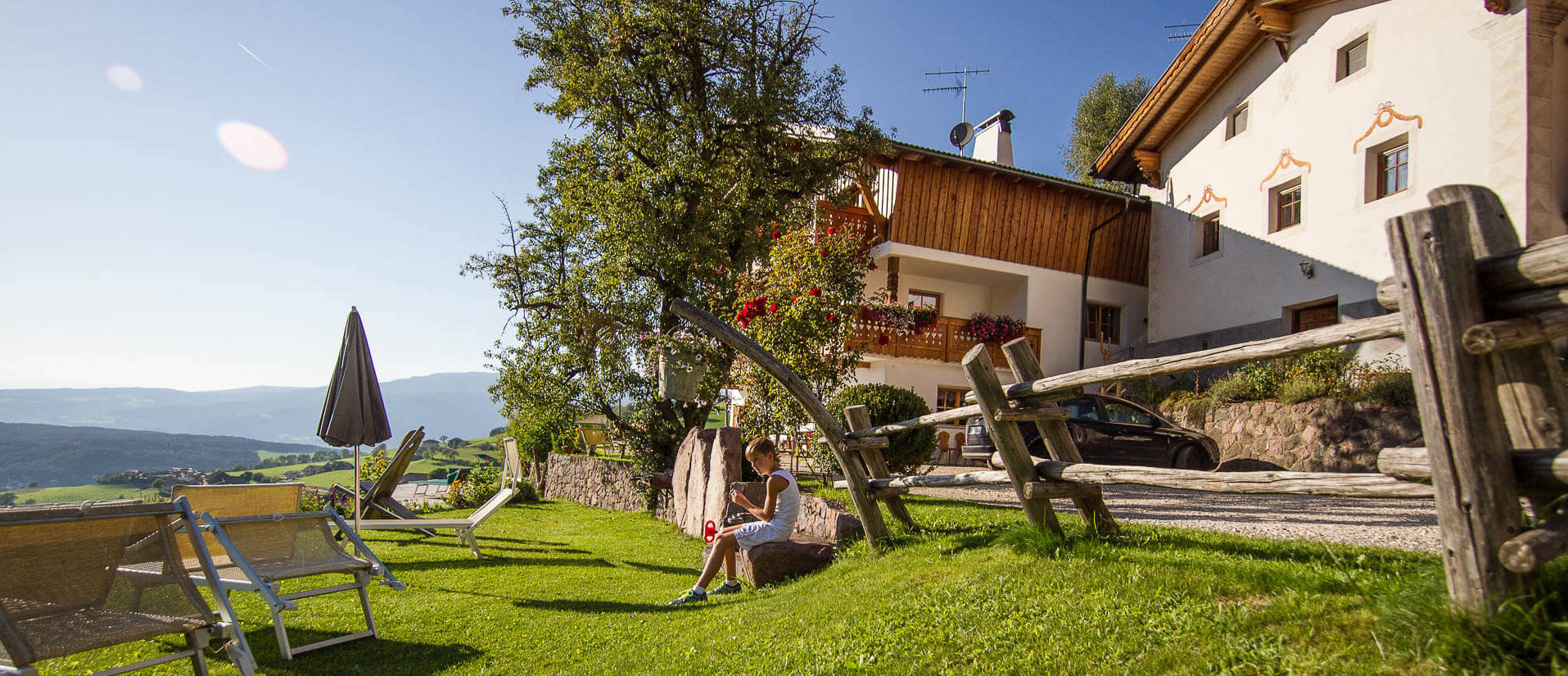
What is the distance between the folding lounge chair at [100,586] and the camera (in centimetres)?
357

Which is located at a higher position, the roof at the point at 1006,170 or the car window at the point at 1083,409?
the roof at the point at 1006,170

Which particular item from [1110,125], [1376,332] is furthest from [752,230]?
[1110,125]

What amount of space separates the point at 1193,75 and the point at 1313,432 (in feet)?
30.5

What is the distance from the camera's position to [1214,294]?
18.2m

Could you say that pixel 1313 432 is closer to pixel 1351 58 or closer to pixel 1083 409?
pixel 1083 409

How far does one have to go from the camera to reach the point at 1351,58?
15.2 meters

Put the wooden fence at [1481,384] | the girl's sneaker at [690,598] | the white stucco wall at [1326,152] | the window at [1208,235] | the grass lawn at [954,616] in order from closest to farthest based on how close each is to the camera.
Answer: the wooden fence at [1481,384], the grass lawn at [954,616], the girl's sneaker at [690,598], the white stucco wall at [1326,152], the window at [1208,235]

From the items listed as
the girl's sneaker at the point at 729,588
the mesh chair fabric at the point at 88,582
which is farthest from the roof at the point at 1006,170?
the mesh chair fabric at the point at 88,582

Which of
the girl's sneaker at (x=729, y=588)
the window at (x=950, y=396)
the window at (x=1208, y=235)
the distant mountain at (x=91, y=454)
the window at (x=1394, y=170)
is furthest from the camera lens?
the distant mountain at (x=91, y=454)

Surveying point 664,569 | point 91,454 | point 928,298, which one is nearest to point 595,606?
point 664,569

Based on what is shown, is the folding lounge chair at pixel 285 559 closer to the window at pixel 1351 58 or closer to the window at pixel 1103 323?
the window at pixel 1351 58

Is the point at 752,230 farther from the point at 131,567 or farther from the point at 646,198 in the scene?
the point at 131,567

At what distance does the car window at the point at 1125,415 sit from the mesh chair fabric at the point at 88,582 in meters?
12.3

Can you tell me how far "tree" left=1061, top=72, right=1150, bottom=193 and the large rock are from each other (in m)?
28.1
